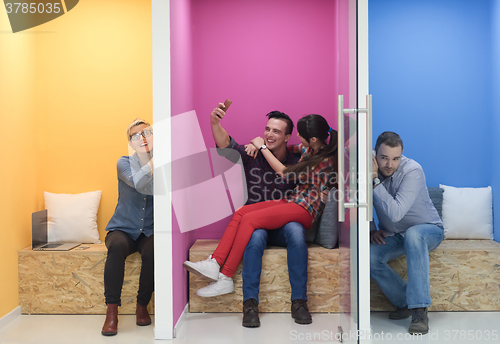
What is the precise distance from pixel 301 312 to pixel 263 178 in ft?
3.48

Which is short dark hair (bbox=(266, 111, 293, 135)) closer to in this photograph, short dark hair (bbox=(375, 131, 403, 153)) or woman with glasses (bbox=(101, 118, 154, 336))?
short dark hair (bbox=(375, 131, 403, 153))

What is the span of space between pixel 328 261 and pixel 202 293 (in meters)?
0.86

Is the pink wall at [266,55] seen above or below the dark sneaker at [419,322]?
above

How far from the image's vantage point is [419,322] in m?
2.41

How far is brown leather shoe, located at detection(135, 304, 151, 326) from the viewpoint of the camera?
8.51ft

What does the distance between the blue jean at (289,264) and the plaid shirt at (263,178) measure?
49cm

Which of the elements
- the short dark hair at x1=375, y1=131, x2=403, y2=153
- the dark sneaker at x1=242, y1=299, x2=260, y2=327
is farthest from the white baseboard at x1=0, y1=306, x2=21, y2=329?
the short dark hair at x1=375, y1=131, x2=403, y2=153

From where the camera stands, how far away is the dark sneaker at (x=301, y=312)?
2.56m

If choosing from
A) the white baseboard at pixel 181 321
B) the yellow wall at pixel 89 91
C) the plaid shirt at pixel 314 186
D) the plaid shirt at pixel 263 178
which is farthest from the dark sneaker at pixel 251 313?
the yellow wall at pixel 89 91

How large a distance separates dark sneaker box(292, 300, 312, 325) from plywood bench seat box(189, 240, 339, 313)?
0.49 ft

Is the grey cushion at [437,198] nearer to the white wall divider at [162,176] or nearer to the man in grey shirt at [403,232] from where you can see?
the man in grey shirt at [403,232]

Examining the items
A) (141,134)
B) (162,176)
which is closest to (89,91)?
(141,134)

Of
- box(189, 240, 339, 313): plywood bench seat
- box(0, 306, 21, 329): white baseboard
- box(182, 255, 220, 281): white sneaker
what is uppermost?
box(182, 255, 220, 281): white sneaker

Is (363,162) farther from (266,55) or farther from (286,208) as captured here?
(266,55)
